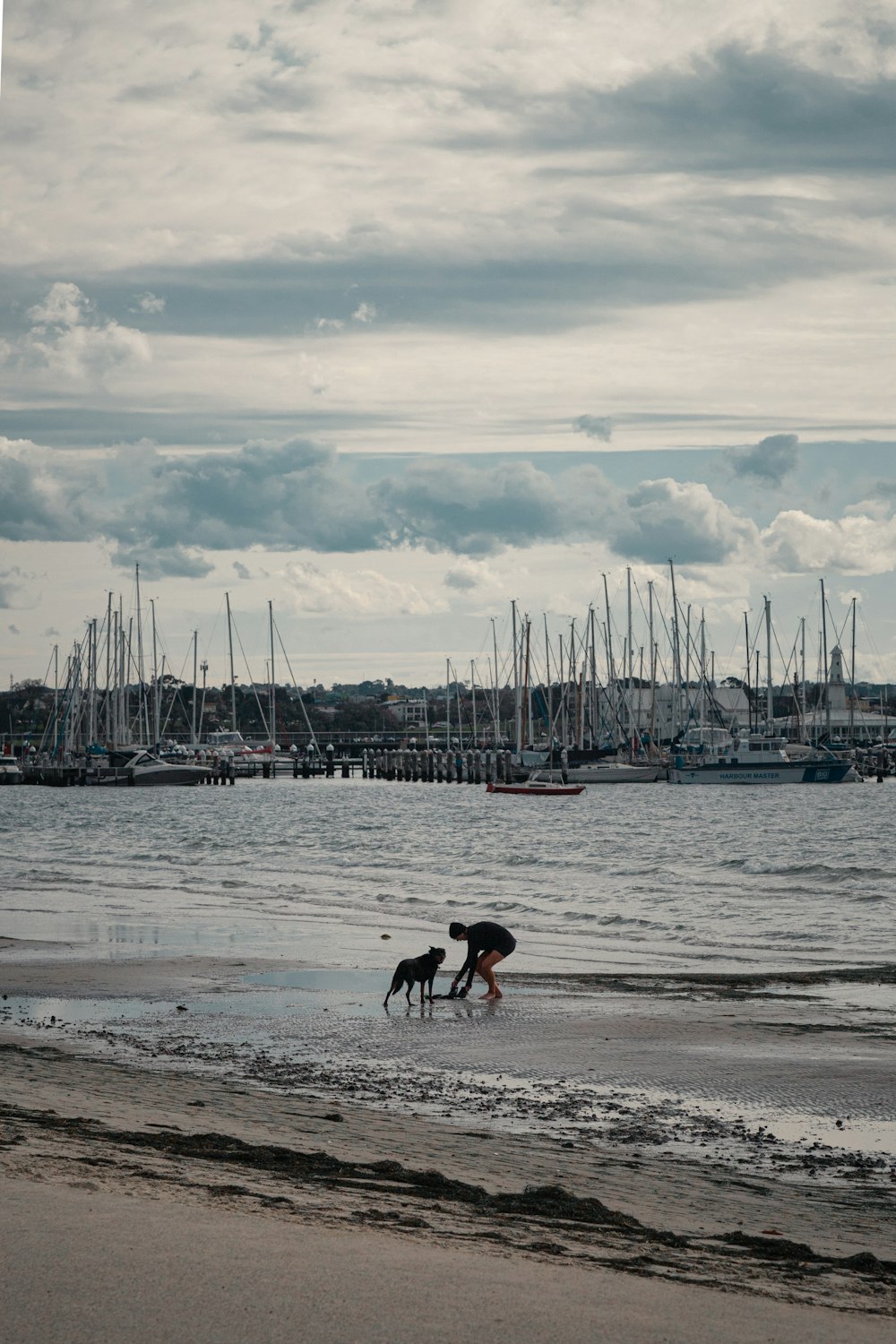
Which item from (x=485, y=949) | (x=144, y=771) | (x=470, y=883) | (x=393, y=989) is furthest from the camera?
(x=144, y=771)

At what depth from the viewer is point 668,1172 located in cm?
955

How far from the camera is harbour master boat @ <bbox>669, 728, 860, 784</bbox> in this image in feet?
331

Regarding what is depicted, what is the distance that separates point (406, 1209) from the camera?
7.99m

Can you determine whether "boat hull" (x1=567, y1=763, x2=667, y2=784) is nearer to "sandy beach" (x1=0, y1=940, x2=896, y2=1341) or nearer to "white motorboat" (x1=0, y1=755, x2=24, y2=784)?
"white motorboat" (x1=0, y1=755, x2=24, y2=784)

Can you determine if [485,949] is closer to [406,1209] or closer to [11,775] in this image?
[406,1209]

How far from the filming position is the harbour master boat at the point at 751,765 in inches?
3971

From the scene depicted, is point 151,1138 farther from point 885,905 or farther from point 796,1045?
point 885,905

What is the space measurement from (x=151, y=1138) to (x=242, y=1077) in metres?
3.19

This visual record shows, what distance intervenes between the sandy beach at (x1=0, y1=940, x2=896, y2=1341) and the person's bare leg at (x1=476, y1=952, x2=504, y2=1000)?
172 inches

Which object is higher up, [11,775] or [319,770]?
[11,775]

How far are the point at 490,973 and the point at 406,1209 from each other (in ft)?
34.0

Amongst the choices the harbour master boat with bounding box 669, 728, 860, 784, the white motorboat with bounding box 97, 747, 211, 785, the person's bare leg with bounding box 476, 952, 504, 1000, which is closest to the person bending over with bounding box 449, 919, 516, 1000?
the person's bare leg with bounding box 476, 952, 504, 1000

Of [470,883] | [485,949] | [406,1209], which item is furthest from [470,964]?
[470,883]

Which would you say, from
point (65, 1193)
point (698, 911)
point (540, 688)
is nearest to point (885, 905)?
point (698, 911)
